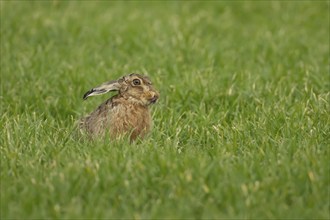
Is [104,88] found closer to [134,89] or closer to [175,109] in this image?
[134,89]

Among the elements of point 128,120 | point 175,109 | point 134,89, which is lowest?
point 175,109

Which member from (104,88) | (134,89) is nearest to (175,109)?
(134,89)

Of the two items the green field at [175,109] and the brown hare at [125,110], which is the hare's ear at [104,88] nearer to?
the brown hare at [125,110]

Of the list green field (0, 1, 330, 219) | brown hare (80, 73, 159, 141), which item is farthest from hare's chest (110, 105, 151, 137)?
green field (0, 1, 330, 219)

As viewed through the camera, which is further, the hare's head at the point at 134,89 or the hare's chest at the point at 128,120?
the hare's head at the point at 134,89

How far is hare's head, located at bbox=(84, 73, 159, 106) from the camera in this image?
7.08 m

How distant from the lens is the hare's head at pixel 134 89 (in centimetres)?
708

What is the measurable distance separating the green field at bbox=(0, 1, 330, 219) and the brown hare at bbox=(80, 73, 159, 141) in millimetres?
166

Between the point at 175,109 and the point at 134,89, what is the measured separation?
143 centimetres

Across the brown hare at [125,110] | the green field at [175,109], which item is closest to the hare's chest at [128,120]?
the brown hare at [125,110]

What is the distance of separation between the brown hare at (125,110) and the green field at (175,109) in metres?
0.17

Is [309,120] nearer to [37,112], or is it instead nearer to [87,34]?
[37,112]

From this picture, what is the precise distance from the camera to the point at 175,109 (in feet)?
27.7

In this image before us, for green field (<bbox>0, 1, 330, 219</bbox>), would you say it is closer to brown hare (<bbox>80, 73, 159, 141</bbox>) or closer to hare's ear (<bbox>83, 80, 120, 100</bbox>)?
brown hare (<bbox>80, 73, 159, 141</bbox>)
